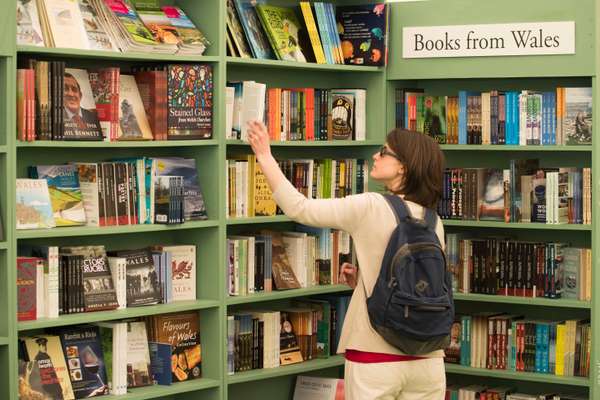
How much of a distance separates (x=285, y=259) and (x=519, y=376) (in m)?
1.18

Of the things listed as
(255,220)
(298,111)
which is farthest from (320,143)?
(255,220)

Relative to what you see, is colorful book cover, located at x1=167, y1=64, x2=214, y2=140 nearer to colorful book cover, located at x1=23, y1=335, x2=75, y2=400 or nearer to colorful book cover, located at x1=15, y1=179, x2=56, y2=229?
colorful book cover, located at x1=15, y1=179, x2=56, y2=229

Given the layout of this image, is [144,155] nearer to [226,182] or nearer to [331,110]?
[226,182]

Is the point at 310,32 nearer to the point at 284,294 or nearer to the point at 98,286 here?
the point at 284,294

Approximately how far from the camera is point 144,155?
A: 15.7 feet

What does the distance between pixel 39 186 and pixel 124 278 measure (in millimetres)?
525

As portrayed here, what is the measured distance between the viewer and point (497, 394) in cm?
520

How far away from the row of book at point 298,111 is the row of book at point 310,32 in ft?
0.52

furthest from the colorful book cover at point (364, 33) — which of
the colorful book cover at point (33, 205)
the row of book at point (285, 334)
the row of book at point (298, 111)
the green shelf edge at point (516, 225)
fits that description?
the colorful book cover at point (33, 205)

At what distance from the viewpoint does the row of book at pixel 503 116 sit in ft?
16.1

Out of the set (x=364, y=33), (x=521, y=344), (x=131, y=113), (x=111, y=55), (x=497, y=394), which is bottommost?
(x=497, y=394)

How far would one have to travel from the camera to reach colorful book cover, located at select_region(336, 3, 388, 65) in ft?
17.2

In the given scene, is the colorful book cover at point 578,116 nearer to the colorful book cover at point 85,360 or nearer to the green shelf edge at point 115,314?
the green shelf edge at point 115,314

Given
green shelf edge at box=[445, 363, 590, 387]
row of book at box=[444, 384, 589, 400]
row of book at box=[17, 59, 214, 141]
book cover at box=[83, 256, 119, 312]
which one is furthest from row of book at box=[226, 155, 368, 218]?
row of book at box=[444, 384, 589, 400]
